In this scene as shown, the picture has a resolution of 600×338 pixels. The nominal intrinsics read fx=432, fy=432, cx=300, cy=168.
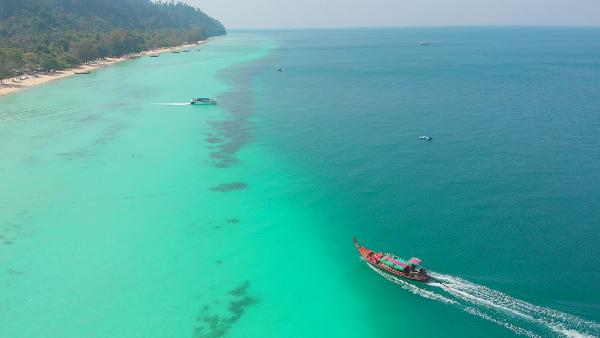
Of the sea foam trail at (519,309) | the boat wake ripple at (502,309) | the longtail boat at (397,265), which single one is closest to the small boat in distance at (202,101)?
the longtail boat at (397,265)

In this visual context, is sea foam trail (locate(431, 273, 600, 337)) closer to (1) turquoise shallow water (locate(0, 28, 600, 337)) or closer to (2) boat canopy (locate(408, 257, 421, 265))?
A: (1) turquoise shallow water (locate(0, 28, 600, 337))

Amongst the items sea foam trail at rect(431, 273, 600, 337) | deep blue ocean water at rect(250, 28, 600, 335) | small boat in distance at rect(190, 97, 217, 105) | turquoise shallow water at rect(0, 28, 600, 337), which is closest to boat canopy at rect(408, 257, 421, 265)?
sea foam trail at rect(431, 273, 600, 337)

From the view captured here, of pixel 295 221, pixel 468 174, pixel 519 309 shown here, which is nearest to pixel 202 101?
pixel 295 221

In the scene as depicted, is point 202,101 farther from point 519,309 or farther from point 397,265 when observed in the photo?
point 519,309

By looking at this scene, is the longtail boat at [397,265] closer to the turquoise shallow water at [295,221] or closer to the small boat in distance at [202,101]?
the turquoise shallow water at [295,221]

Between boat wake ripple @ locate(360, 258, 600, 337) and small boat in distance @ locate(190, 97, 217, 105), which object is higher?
small boat in distance @ locate(190, 97, 217, 105)

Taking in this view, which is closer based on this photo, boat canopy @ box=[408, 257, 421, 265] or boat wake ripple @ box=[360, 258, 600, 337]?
boat wake ripple @ box=[360, 258, 600, 337]
